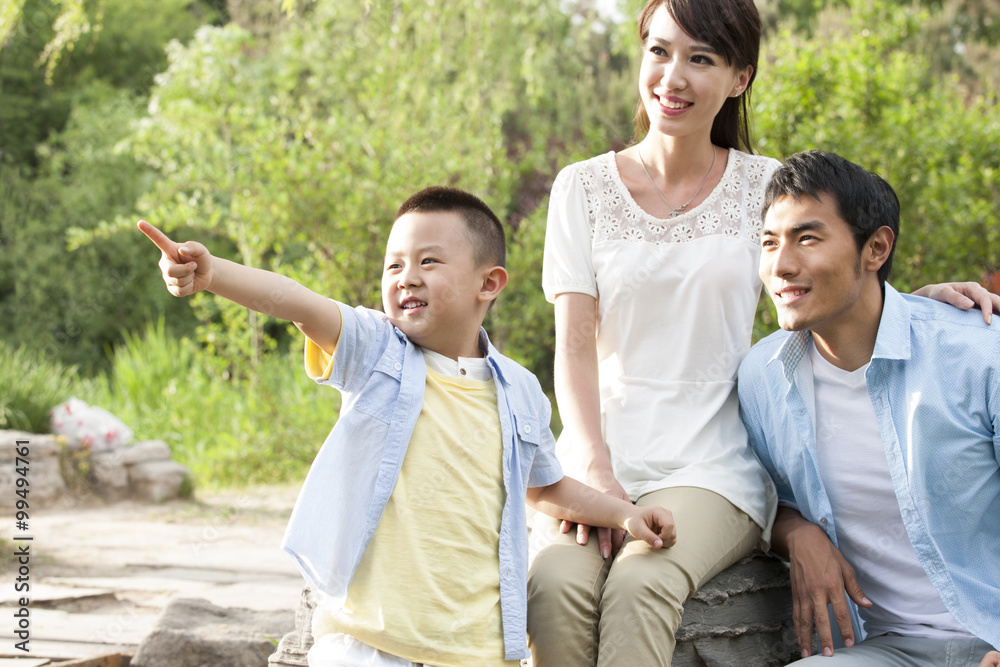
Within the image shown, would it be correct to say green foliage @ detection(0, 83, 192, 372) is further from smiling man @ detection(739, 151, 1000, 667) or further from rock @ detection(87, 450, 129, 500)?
smiling man @ detection(739, 151, 1000, 667)

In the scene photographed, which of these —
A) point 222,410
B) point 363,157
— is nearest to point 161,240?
point 363,157

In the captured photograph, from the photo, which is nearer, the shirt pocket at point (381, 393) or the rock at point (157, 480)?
the shirt pocket at point (381, 393)

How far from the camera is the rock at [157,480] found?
248 inches

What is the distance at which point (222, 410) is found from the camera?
757cm

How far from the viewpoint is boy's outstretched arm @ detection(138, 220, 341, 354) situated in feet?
4.92

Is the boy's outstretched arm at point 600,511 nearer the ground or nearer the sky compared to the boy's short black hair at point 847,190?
Answer: nearer the ground

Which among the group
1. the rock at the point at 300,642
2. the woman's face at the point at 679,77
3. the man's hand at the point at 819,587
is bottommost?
the rock at the point at 300,642

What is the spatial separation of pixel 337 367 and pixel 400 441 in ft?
0.64

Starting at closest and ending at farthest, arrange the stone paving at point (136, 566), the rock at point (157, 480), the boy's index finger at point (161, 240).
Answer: the boy's index finger at point (161, 240), the stone paving at point (136, 566), the rock at point (157, 480)

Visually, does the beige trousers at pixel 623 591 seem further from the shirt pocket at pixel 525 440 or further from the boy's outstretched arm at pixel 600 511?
the shirt pocket at pixel 525 440

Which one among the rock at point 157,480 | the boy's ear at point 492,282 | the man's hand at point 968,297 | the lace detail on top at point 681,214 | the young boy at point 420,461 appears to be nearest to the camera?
the young boy at point 420,461

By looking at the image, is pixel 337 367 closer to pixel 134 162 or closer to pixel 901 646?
pixel 901 646

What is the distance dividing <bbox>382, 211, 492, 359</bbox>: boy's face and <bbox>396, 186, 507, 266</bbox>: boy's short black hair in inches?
0.6

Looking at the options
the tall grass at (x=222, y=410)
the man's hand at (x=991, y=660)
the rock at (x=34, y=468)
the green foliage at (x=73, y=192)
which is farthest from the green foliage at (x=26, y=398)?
the man's hand at (x=991, y=660)
